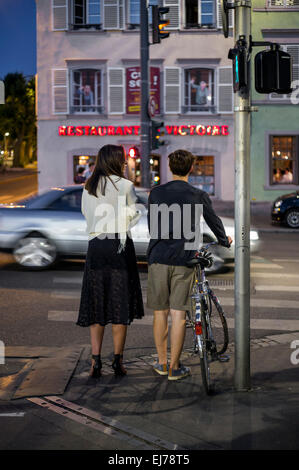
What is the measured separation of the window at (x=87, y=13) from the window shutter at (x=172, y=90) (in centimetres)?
342

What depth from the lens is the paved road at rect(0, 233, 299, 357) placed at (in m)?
7.41

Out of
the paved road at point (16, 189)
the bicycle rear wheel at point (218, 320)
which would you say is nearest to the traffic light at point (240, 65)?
the bicycle rear wheel at point (218, 320)

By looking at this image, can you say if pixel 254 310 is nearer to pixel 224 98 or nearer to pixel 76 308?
pixel 76 308

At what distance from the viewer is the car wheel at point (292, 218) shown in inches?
820

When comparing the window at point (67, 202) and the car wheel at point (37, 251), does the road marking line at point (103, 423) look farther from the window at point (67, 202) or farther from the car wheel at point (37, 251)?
the window at point (67, 202)

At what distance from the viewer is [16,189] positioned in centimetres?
4509

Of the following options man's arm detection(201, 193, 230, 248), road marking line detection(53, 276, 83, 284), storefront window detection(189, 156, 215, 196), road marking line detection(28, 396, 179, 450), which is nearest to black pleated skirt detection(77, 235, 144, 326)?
man's arm detection(201, 193, 230, 248)

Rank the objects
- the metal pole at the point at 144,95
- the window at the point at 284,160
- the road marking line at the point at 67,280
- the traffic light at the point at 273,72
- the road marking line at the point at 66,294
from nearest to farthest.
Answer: the traffic light at the point at 273,72 < the road marking line at the point at 66,294 < the road marking line at the point at 67,280 < the metal pole at the point at 144,95 < the window at the point at 284,160

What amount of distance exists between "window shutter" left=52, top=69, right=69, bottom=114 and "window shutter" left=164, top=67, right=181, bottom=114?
3.94m

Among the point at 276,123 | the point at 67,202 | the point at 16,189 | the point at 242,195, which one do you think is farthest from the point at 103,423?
the point at 16,189

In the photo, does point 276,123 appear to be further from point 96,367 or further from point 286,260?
point 96,367

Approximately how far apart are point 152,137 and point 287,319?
13349 mm

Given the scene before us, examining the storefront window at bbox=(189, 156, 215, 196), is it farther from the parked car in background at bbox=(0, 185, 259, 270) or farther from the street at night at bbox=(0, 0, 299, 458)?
the parked car in background at bbox=(0, 185, 259, 270)

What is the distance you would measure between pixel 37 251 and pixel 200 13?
18593mm
